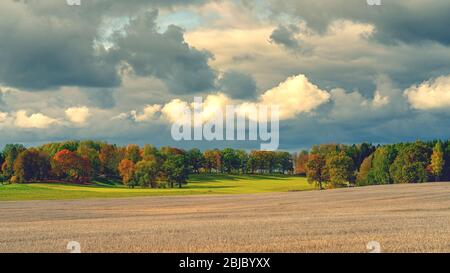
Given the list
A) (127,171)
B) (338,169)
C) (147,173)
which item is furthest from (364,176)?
(127,171)

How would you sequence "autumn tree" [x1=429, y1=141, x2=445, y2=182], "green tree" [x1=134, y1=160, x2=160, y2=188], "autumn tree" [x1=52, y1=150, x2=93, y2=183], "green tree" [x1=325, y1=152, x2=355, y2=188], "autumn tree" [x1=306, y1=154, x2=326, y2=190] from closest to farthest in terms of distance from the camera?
"green tree" [x1=325, y1=152, x2=355, y2=188] → "autumn tree" [x1=306, y1=154, x2=326, y2=190] → "green tree" [x1=134, y1=160, x2=160, y2=188] → "autumn tree" [x1=429, y1=141, x2=445, y2=182] → "autumn tree" [x1=52, y1=150, x2=93, y2=183]

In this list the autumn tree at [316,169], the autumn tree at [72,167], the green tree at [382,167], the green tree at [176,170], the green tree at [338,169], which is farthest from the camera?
the autumn tree at [72,167]

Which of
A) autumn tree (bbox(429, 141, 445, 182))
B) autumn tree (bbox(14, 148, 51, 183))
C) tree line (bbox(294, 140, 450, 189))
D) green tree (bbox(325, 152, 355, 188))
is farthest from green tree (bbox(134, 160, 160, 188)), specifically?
autumn tree (bbox(429, 141, 445, 182))

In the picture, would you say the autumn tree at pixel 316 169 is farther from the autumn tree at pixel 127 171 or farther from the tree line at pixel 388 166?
the autumn tree at pixel 127 171

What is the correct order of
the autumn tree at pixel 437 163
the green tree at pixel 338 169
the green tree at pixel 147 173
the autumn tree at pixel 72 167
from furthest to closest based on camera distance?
the autumn tree at pixel 72 167, the autumn tree at pixel 437 163, the green tree at pixel 147 173, the green tree at pixel 338 169

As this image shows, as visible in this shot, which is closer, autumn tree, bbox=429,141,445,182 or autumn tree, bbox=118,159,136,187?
autumn tree, bbox=429,141,445,182

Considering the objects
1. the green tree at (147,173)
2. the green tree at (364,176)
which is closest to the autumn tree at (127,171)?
the green tree at (147,173)

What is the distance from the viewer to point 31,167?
181 meters

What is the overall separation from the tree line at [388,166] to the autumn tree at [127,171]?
50.9 metres

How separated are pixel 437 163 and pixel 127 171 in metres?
91.5

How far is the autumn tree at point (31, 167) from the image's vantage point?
179m

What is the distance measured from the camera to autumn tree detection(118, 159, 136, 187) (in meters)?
187

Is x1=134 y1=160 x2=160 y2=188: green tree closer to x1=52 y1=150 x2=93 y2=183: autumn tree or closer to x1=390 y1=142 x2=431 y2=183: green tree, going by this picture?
x1=52 y1=150 x2=93 y2=183: autumn tree

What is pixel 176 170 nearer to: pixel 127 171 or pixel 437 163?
pixel 127 171
